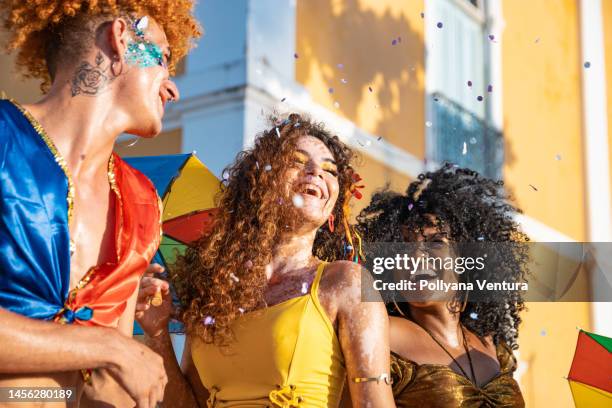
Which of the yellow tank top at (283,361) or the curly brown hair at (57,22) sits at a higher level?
the curly brown hair at (57,22)

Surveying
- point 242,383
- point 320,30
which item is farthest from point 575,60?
point 242,383

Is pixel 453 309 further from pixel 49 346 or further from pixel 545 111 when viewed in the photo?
pixel 545 111

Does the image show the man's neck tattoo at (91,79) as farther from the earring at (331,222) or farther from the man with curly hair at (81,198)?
the earring at (331,222)

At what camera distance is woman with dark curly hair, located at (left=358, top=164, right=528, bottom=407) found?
10.8 ft

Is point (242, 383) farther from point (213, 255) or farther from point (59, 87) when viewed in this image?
point (59, 87)

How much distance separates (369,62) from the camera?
685cm

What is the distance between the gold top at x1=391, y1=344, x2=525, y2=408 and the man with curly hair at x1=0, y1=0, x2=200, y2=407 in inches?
49.5

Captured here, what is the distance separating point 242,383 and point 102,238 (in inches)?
29.1

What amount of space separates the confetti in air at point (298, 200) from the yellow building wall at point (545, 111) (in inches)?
231

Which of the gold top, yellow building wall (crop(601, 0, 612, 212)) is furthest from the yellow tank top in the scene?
yellow building wall (crop(601, 0, 612, 212))

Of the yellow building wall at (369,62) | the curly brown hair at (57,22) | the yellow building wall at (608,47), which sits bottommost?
the curly brown hair at (57,22)

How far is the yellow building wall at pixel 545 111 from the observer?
877 centimetres

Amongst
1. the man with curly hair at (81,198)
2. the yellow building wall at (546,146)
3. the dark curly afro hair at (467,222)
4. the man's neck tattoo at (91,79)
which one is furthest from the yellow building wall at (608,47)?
the man's neck tattoo at (91,79)

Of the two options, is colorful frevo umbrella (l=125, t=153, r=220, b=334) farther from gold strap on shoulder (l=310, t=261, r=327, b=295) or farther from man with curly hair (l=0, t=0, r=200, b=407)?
man with curly hair (l=0, t=0, r=200, b=407)
